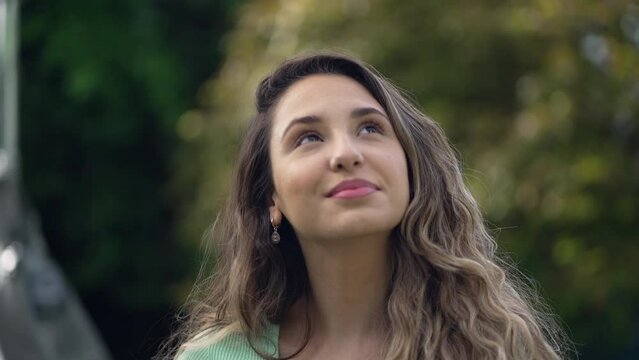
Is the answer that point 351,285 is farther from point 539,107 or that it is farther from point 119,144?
point 119,144

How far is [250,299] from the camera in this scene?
3.62 metres

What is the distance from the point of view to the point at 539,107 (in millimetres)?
9305

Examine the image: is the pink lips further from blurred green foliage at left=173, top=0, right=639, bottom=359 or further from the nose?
blurred green foliage at left=173, top=0, right=639, bottom=359

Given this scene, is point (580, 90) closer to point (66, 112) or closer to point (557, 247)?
point (557, 247)

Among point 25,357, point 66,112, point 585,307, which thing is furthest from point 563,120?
point 66,112

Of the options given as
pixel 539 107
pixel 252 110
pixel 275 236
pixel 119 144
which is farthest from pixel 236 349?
pixel 119 144

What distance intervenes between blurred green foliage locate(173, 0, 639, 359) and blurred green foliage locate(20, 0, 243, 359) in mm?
1341

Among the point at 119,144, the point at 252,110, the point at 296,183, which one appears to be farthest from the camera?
the point at 119,144

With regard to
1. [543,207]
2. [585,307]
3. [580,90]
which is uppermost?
[580,90]

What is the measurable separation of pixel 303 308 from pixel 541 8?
590cm

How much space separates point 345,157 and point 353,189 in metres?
0.07

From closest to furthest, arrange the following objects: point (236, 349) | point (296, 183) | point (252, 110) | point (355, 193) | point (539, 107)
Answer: point (355, 193)
point (296, 183)
point (236, 349)
point (539, 107)
point (252, 110)

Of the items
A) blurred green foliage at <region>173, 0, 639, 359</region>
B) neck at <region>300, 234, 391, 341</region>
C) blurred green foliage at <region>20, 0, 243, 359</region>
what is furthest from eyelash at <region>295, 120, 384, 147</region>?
blurred green foliage at <region>20, 0, 243, 359</region>

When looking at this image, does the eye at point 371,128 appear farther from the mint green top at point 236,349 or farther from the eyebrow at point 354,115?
the mint green top at point 236,349
